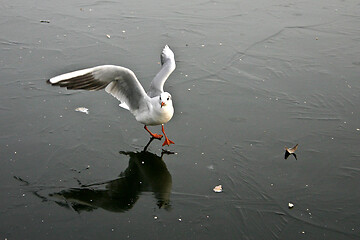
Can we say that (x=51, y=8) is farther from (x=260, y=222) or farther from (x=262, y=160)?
(x=260, y=222)

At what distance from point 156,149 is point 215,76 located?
5.78 ft

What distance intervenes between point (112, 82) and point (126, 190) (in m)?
1.27

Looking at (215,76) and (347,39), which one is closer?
(215,76)

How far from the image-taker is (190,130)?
5.11 m

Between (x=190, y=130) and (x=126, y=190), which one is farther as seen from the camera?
(x=190, y=130)

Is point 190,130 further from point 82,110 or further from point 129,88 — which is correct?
point 82,110

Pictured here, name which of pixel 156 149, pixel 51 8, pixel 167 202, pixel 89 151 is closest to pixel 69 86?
pixel 89 151

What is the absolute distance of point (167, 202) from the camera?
408 centimetres

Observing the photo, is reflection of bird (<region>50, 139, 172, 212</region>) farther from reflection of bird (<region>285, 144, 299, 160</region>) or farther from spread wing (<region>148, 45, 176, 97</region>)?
reflection of bird (<region>285, 144, 299, 160</region>)

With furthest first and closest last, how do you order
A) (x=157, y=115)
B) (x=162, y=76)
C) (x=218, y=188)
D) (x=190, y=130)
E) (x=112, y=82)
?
(x=162, y=76), (x=190, y=130), (x=112, y=82), (x=157, y=115), (x=218, y=188)

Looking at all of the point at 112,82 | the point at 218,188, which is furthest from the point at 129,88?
the point at 218,188

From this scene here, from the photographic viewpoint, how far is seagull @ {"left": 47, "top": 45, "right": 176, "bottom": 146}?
4.62 metres

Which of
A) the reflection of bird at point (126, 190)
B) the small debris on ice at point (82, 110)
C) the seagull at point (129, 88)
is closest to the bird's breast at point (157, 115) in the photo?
the seagull at point (129, 88)

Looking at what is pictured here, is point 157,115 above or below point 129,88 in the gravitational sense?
below
